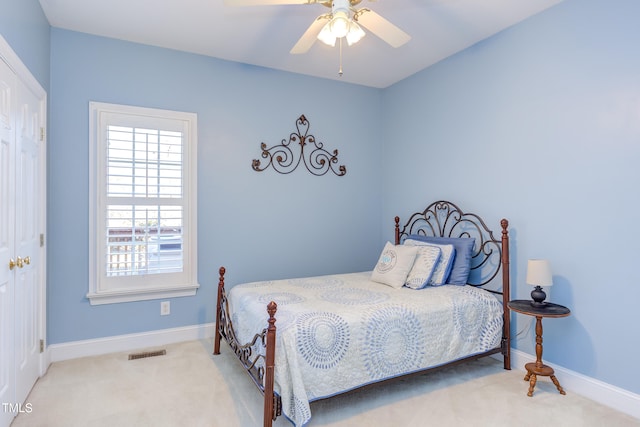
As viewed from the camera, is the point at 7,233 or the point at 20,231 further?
the point at 20,231

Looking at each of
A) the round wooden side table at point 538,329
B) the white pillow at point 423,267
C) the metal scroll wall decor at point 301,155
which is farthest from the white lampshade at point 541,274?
the metal scroll wall decor at point 301,155

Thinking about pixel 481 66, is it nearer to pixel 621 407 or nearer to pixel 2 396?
pixel 621 407

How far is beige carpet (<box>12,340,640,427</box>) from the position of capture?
2168 millimetres

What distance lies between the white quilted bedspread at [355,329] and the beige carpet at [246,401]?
0.67 ft

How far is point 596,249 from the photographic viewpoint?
2453 millimetres

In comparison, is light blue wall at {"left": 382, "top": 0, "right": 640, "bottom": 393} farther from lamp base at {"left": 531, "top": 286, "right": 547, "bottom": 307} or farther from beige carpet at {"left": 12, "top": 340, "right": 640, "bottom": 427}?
beige carpet at {"left": 12, "top": 340, "right": 640, "bottom": 427}

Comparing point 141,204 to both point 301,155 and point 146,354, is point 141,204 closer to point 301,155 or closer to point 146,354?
point 146,354

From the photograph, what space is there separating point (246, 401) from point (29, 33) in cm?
280

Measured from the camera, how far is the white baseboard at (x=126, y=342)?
3.05m

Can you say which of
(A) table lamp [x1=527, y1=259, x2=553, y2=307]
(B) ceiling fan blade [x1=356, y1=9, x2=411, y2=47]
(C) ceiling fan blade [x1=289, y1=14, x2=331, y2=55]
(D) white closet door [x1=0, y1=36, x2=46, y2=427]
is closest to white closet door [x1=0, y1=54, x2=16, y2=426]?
(D) white closet door [x1=0, y1=36, x2=46, y2=427]

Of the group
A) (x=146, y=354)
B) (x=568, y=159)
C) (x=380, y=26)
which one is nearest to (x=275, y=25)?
(x=380, y=26)

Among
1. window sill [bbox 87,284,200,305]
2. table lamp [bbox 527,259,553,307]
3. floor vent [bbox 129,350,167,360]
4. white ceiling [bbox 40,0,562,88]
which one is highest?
white ceiling [bbox 40,0,562,88]

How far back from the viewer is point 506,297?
115 inches

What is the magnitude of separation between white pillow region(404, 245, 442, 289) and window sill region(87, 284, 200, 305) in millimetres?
1995
